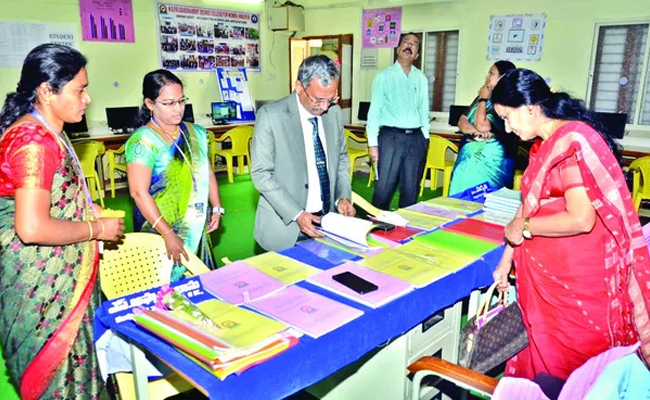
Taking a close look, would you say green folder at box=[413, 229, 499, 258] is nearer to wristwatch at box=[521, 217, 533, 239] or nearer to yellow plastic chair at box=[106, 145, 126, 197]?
wristwatch at box=[521, 217, 533, 239]

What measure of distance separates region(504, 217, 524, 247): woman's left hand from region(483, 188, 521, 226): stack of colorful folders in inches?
24.8

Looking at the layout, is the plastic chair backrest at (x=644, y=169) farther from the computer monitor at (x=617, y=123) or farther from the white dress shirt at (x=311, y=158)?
→ the white dress shirt at (x=311, y=158)

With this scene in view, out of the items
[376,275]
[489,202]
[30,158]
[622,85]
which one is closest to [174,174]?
[30,158]

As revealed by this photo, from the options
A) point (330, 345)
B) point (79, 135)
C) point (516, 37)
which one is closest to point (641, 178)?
point (516, 37)

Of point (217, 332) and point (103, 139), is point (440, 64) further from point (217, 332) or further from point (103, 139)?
point (217, 332)

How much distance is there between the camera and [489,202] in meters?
2.46

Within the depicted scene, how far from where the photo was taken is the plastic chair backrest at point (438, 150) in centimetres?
592

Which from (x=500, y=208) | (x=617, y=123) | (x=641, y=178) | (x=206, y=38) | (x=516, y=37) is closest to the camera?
(x=500, y=208)

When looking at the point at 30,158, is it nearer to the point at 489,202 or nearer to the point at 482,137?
the point at 489,202

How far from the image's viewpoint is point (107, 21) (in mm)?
6277

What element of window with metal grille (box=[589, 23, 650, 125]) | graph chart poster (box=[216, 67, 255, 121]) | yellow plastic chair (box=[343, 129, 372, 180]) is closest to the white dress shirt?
yellow plastic chair (box=[343, 129, 372, 180])

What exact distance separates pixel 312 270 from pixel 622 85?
5.26 meters

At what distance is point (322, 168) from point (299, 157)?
0.47 ft

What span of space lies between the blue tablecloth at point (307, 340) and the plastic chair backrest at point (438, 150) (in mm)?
4265
